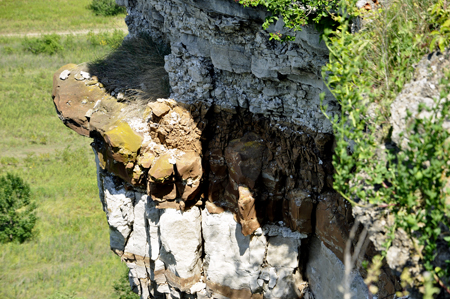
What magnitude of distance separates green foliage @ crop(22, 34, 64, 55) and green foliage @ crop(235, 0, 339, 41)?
2254 cm

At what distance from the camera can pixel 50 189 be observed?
14.5m

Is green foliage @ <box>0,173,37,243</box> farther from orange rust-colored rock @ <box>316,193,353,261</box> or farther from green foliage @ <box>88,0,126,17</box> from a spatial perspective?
green foliage @ <box>88,0,126,17</box>

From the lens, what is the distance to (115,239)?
7168 mm

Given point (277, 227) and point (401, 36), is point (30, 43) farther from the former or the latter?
point (401, 36)

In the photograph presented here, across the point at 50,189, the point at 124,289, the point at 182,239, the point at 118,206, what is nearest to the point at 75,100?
the point at 118,206

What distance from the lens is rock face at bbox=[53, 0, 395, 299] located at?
16.0 ft

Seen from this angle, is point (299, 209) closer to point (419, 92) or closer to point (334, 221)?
point (334, 221)

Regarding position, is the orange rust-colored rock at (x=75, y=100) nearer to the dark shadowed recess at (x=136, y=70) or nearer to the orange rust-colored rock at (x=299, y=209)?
the dark shadowed recess at (x=136, y=70)

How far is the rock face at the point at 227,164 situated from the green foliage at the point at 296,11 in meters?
0.24

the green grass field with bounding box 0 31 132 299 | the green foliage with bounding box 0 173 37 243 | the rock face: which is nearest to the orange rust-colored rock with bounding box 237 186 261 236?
the rock face

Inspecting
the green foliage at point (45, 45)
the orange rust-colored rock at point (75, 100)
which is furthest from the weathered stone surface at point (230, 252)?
the green foliage at point (45, 45)

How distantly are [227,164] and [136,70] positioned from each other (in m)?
3.09

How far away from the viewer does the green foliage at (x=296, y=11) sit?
3844mm

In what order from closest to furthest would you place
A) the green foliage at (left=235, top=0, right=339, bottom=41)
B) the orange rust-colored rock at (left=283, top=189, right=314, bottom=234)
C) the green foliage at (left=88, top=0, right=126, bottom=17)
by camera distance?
the green foliage at (left=235, top=0, right=339, bottom=41)
the orange rust-colored rock at (left=283, top=189, right=314, bottom=234)
the green foliage at (left=88, top=0, right=126, bottom=17)
